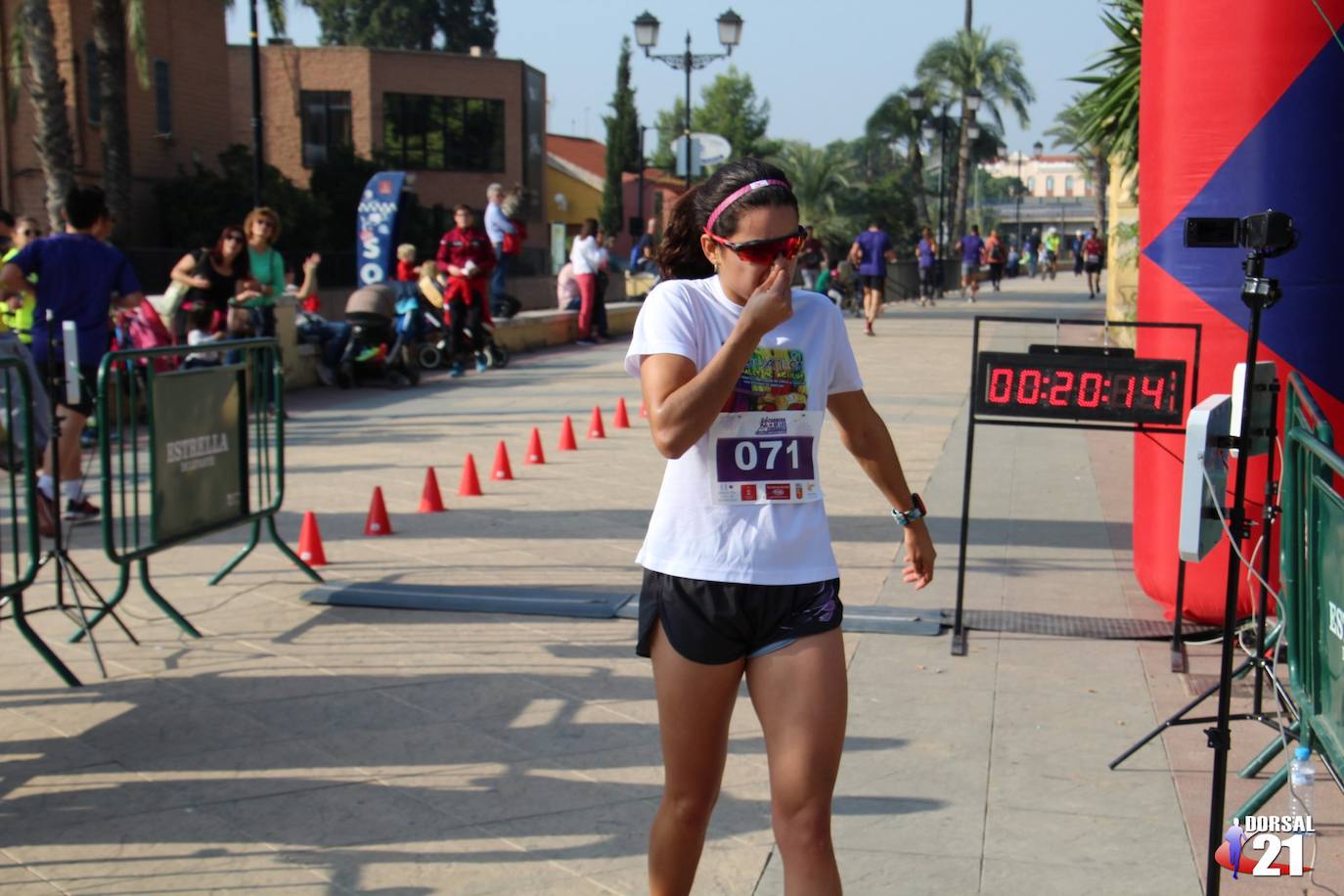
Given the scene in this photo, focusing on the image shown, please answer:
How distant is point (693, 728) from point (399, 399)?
40.4ft

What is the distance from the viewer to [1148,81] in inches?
251

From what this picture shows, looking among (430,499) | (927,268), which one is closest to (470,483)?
(430,499)

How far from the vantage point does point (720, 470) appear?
2.99 metres

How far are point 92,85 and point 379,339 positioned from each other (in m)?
18.1

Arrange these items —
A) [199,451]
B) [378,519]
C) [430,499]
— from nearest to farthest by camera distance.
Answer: [199,451], [378,519], [430,499]

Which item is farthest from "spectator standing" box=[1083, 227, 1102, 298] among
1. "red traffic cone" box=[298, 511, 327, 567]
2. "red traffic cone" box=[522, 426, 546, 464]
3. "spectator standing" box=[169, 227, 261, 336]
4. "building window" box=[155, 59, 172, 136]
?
"red traffic cone" box=[298, 511, 327, 567]

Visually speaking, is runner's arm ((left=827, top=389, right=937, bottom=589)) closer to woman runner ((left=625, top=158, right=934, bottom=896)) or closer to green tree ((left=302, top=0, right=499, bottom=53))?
woman runner ((left=625, top=158, right=934, bottom=896))

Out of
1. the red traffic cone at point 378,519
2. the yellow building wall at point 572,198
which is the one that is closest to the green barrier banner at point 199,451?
the red traffic cone at point 378,519

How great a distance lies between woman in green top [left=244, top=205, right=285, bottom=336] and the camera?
1232 cm

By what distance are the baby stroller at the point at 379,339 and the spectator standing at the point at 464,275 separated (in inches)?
36.0

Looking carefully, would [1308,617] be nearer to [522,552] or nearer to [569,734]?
[569,734]

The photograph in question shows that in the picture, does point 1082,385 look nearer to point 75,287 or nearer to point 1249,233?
point 1249,233

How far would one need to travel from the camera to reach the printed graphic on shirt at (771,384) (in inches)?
118

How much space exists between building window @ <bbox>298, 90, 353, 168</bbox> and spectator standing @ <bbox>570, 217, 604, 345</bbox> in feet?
95.5
